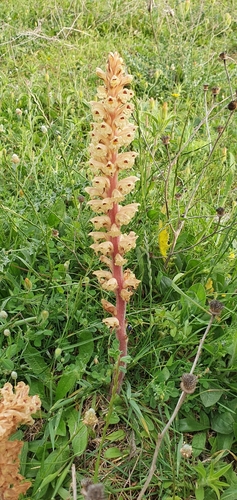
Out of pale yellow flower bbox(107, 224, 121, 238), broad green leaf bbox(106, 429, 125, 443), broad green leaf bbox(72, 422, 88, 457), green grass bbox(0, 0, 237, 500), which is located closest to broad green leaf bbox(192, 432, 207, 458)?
green grass bbox(0, 0, 237, 500)

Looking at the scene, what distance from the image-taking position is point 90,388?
74.2 inches

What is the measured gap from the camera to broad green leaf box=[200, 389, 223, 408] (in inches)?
72.1

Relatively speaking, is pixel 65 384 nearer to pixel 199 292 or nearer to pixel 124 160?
pixel 199 292

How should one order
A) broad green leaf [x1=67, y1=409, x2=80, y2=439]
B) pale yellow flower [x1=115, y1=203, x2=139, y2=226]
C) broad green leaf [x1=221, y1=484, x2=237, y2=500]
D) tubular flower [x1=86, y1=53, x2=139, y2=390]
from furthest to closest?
broad green leaf [x1=67, y1=409, x2=80, y2=439]
broad green leaf [x1=221, y1=484, x2=237, y2=500]
pale yellow flower [x1=115, y1=203, x2=139, y2=226]
tubular flower [x1=86, y1=53, x2=139, y2=390]

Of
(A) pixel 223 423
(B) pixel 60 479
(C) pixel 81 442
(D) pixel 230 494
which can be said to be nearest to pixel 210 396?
(A) pixel 223 423

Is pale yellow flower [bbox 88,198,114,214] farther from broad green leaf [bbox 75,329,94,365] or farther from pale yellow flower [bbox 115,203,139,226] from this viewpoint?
broad green leaf [bbox 75,329,94,365]

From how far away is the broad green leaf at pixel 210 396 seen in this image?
1832 mm

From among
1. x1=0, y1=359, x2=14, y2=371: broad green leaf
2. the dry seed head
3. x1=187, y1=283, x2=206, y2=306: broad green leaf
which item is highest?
the dry seed head

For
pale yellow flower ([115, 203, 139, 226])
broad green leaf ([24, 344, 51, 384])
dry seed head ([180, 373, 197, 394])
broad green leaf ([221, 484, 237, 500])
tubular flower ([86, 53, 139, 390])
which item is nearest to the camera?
dry seed head ([180, 373, 197, 394])

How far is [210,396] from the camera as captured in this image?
1.85 m

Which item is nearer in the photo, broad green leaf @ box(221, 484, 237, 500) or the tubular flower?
the tubular flower

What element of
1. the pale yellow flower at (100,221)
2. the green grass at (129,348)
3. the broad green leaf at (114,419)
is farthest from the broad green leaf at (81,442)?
the pale yellow flower at (100,221)

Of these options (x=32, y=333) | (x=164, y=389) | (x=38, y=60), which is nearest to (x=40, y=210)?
(x=32, y=333)

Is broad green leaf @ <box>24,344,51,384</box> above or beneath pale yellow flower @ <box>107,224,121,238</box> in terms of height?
beneath
